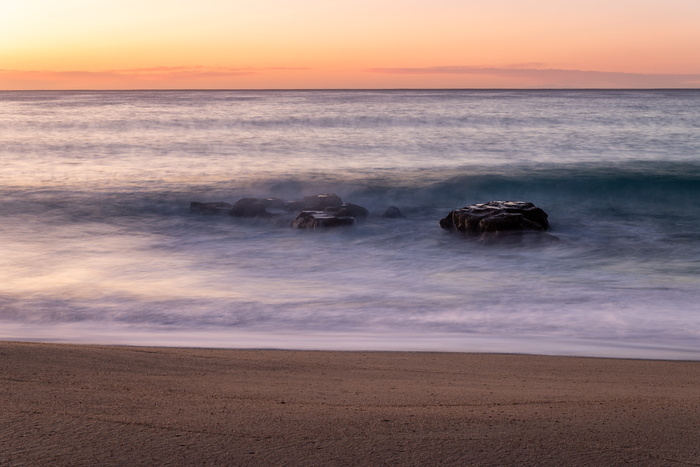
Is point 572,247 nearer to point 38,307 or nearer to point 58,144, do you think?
point 38,307

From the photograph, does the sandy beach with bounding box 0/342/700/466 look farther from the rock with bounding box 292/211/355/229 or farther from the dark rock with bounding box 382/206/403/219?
the dark rock with bounding box 382/206/403/219

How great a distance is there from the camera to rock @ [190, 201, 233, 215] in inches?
617

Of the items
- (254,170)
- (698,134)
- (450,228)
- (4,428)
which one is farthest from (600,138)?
(4,428)

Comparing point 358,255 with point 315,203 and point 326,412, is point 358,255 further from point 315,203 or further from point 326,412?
point 326,412

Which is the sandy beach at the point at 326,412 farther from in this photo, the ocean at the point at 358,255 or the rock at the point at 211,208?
the rock at the point at 211,208

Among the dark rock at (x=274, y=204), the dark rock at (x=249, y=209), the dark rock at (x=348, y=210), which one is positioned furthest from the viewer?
the dark rock at (x=274, y=204)

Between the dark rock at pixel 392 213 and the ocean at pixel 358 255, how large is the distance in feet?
1.24

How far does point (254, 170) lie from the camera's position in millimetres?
22516

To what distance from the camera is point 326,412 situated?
370 cm

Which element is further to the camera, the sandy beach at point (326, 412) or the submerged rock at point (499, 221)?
the submerged rock at point (499, 221)

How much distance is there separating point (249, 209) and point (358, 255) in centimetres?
404

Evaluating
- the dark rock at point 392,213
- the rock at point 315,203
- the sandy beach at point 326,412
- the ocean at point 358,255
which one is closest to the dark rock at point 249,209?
the ocean at point 358,255

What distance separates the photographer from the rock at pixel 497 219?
1214cm

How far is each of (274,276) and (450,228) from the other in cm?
434
